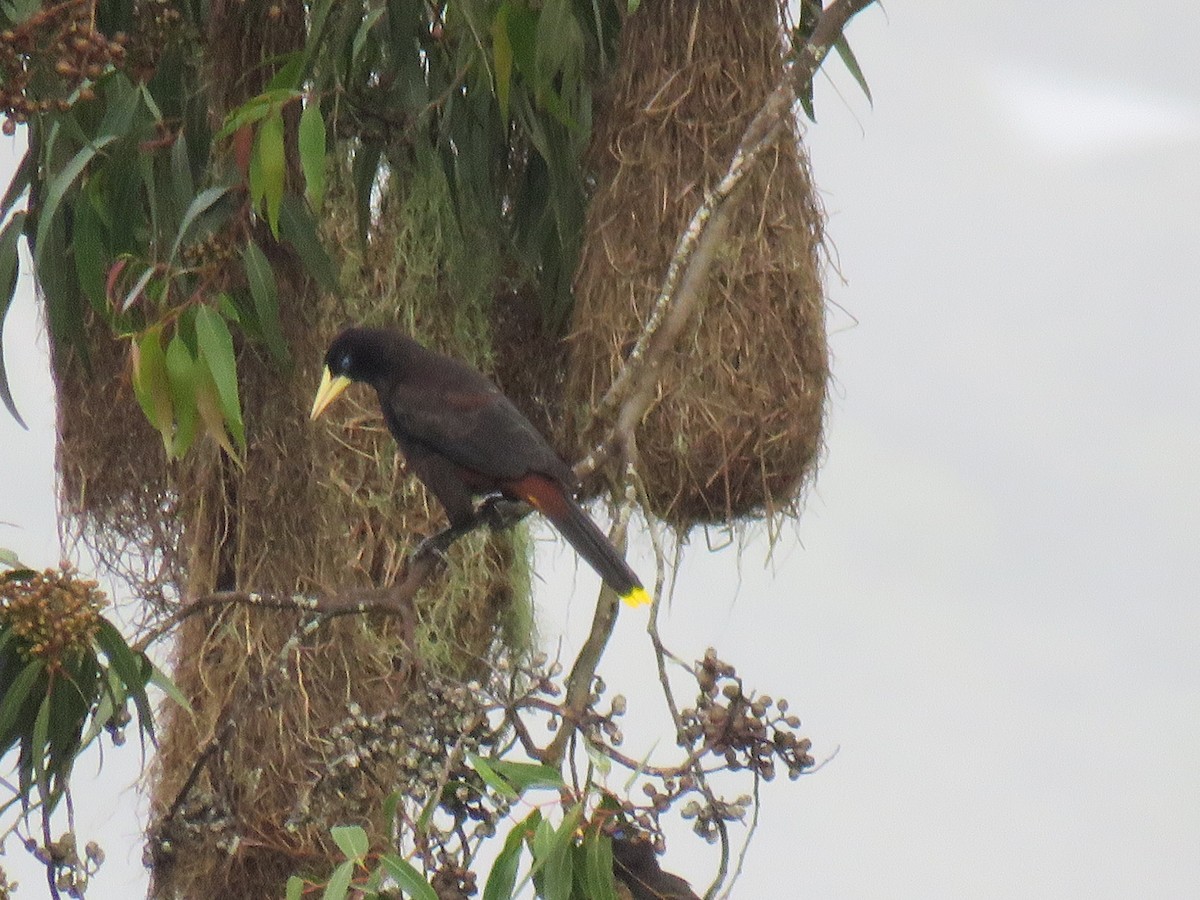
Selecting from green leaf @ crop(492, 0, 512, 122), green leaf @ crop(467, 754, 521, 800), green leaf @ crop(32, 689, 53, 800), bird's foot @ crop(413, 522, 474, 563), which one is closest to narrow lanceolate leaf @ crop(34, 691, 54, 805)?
green leaf @ crop(32, 689, 53, 800)

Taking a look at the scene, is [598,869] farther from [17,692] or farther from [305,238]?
[305,238]

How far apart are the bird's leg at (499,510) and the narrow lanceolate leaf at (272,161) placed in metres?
0.61

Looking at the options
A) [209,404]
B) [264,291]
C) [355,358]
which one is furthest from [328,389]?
[209,404]

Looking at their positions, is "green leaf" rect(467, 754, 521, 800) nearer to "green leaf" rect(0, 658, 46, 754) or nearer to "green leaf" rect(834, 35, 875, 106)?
"green leaf" rect(0, 658, 46, 754)

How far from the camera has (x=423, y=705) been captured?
259cm

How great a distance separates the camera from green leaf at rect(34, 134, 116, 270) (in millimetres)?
3291

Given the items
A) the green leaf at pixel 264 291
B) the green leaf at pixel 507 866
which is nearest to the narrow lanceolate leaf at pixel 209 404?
the green leaf at pixel 264 291

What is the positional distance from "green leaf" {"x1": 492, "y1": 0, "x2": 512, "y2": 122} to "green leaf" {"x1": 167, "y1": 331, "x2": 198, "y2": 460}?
572 millimetres

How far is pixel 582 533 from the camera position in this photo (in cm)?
310

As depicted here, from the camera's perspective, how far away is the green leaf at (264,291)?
10.7ft

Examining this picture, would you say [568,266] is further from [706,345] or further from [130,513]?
[130,513]

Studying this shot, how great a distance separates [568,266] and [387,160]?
37 centimetres

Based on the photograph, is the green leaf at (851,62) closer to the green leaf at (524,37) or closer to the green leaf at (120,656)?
the green leaf at (524,37)

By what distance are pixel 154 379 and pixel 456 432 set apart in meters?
0.50
